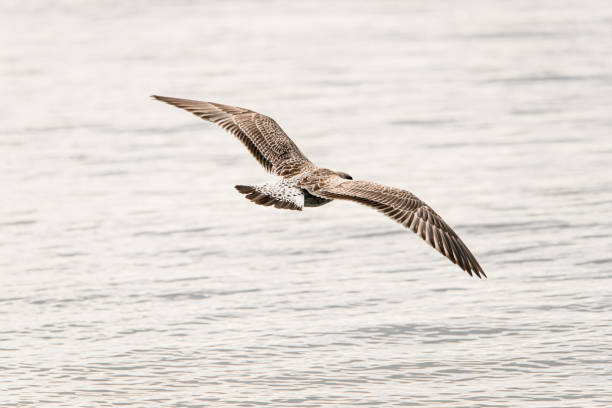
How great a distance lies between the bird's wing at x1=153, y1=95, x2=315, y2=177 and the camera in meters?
11.6

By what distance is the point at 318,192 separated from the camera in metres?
10.5

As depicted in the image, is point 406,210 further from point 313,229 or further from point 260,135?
point 313,229

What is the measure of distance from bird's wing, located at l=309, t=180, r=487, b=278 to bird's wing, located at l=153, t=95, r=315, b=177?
39.6 inches

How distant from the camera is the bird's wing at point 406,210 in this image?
9.98 metres

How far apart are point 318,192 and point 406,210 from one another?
726 mm

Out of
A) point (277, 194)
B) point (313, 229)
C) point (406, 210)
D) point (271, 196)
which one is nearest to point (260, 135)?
point (277, 194)

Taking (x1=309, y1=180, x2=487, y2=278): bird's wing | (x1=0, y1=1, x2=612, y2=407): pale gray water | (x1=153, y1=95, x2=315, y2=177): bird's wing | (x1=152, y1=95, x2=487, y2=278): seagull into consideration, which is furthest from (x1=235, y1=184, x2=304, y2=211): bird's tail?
(x1=0, y1=1, x2=612, y2=407): pale gray water

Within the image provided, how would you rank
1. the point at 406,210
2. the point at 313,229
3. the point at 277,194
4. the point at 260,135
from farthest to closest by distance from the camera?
the point at 313,229
the point at 260,135
the point at 277,194
the point at 406,210

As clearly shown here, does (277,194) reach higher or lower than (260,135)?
lower

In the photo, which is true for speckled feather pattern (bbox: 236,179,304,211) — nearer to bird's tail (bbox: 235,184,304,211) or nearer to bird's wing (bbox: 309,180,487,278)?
bird's tail (bbox: 235,184,304,211)

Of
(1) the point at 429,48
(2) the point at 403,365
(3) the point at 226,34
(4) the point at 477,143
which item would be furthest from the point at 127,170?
(3) the point at 226,34

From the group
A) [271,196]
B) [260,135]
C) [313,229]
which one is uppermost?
[260,135]

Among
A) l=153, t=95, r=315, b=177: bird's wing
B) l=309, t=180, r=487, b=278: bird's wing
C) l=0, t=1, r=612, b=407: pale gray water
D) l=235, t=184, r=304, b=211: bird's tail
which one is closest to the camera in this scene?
l=0, t=1, r=612, b=407: pale gray water

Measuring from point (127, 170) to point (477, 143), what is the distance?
14.4 ft
